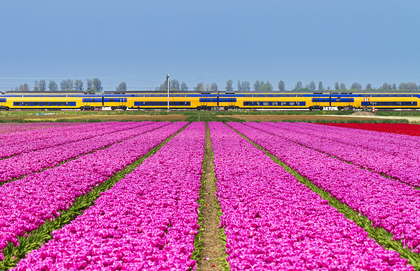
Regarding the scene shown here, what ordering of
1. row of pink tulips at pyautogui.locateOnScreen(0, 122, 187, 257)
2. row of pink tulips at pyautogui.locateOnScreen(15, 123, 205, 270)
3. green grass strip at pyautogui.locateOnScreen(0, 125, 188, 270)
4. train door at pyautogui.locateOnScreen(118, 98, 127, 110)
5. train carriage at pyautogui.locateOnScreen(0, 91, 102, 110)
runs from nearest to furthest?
row of pink tulips at pyautogui.locateOnScreen(15, 123, 205, 270)
green grass strip at pyautogui.locateOnScreen(0, 125, 188, 270)
row of pink tulips at pyautogui.locateOnScreen(0, 122, 187, 257)
train door at pyautogui.locateOnScreen(118, 98, 127, 110)
train carriage at pyautogui.locateOnScreen(0, 91, 102, 110)

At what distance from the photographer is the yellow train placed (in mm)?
91438

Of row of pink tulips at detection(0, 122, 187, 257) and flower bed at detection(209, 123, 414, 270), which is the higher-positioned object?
row of pink tulips at detection(0, 122, 187, 257)

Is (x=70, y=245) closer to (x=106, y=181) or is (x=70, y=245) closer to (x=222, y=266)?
(x=222, y=266)

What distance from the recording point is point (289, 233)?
5.78 metres

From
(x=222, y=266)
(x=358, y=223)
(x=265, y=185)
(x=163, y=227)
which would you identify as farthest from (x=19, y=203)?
(x=358, y=223)

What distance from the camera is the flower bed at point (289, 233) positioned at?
4.70 m

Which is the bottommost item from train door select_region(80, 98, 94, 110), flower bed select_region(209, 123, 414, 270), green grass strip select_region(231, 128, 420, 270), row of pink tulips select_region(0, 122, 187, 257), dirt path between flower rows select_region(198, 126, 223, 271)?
dirt path between flower rows select_region(198, 126, 223, 271)

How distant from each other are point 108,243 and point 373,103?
99.2 m

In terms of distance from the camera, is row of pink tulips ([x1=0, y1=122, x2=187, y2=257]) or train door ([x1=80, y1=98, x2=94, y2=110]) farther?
train door ([x1=80, y1=98, x2=94, y2=110])

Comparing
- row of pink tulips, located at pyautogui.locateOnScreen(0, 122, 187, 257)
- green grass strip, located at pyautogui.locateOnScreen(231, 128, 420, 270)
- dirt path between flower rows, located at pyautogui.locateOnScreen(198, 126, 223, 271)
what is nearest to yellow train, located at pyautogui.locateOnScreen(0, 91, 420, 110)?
row of pink tulips, located at pyautogui.locateOnScreen(0, 122, 187, 257)

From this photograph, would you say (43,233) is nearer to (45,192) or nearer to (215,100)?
(45,192)

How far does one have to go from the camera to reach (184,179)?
10.2 meters

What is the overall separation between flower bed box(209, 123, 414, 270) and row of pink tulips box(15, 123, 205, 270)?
81 cm

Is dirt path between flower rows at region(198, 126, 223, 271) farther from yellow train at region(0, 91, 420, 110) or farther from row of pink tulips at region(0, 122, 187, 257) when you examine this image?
yellow train at region(0, 91, 420, 110)
